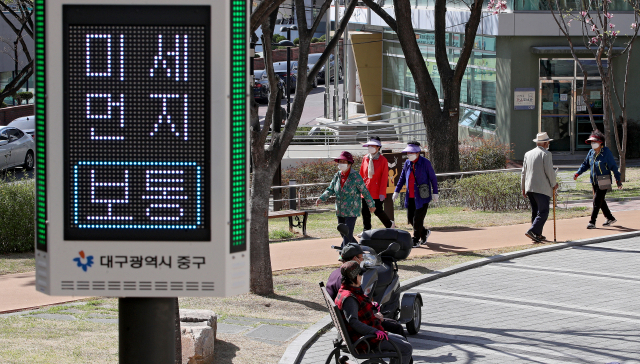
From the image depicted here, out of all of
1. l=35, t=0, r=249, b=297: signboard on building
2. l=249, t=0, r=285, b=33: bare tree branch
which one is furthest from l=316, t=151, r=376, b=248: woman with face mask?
l=35, t=0, r=249, b=297: signboard on building

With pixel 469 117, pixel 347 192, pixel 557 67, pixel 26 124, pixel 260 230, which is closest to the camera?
pixel 260 230

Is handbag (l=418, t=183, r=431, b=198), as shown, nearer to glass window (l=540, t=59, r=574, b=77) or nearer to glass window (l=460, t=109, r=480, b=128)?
glass window (l=540, t=59, r=574, b=77)

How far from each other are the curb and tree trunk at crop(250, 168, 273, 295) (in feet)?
3.99

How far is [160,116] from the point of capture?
3.70m

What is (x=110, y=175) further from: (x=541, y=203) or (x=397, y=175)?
(x=397, y=175)

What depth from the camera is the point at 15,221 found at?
495 inches

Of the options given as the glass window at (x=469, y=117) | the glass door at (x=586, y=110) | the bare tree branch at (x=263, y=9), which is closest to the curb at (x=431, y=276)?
the bare tree branch at (x=263, y=9)

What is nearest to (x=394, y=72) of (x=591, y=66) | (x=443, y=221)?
(x=591, y=66)

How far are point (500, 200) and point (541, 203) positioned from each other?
3.99 meters

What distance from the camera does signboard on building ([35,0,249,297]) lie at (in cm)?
369

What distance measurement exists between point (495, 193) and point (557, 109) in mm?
11961

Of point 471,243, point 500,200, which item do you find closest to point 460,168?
point 500,200

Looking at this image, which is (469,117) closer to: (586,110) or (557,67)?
(557,67)

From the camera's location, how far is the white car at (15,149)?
2422cm
